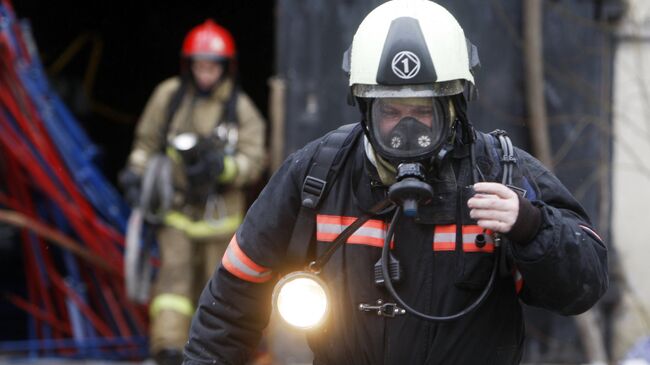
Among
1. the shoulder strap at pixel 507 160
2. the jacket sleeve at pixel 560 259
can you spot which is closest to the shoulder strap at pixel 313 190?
the shoulder strap at pixel 507 160

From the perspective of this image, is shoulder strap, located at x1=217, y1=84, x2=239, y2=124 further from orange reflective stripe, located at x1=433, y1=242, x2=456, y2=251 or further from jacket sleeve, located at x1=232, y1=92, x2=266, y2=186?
orange reflective stripe, located at x1=433, y1=242, x2=456, y2=251

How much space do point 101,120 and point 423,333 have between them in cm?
689

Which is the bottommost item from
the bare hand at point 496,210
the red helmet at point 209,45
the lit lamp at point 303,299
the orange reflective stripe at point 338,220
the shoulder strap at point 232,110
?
the lit lamp at point 303,299

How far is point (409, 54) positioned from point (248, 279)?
73cm

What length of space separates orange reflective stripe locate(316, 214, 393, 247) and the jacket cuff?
0.39 m

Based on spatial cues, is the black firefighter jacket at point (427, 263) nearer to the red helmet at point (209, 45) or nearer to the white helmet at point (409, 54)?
the white helmet at point (409, 54)

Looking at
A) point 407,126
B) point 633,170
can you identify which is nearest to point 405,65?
point 407,126

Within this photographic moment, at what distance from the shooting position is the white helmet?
105 inches

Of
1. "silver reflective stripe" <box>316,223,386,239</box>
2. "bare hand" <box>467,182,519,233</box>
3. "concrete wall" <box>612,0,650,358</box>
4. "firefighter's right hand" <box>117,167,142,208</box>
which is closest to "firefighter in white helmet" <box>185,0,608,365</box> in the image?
"silver reflective stripe" <box>316,223,386,239</box>

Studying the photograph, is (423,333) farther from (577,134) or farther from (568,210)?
(577,134)

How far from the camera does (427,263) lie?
271 centimetres

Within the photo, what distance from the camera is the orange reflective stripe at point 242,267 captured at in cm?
289

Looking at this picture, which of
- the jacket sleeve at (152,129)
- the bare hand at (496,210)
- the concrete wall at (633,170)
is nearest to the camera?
the bare hand at (496,210)

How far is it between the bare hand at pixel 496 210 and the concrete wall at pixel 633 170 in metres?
3.52
